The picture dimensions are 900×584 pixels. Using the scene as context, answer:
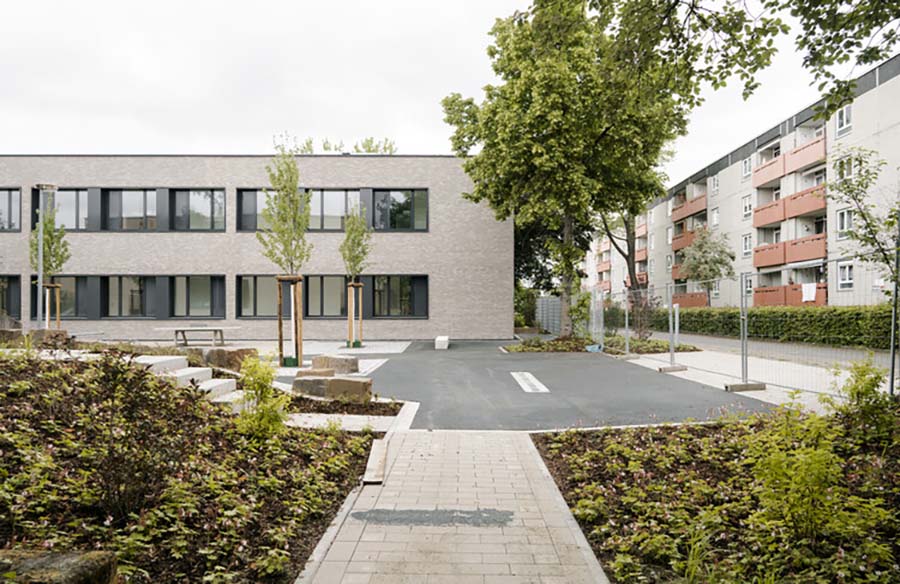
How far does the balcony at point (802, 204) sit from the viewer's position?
28.8m

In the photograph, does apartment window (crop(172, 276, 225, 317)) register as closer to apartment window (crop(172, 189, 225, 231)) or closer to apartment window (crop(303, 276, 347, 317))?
apartment window (crop(172, 189, 225, 231))

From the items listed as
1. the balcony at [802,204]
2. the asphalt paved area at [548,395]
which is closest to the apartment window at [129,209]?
the asphalt paved area at [548,395]

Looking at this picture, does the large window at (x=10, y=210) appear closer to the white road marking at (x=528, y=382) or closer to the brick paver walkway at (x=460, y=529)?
the white road marking at (x=528, y=382)

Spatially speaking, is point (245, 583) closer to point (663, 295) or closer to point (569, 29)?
point (569, 29)

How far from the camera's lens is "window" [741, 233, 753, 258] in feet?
119

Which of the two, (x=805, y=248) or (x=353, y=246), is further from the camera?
(x=805, y=248)

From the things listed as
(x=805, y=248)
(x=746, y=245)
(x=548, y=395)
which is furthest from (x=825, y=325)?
(x=746, y=245)

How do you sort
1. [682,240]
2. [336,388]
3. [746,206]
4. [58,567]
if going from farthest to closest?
[682,240] → [746,206] → [336,388] → [58,567]

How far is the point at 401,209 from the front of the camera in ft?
85.7

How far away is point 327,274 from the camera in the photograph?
25453mm

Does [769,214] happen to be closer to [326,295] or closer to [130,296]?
[326,295]

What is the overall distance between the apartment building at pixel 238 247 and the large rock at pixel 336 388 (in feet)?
54.7

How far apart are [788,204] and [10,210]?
39.4m

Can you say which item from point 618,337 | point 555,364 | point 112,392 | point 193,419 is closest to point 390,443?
point 193,419
